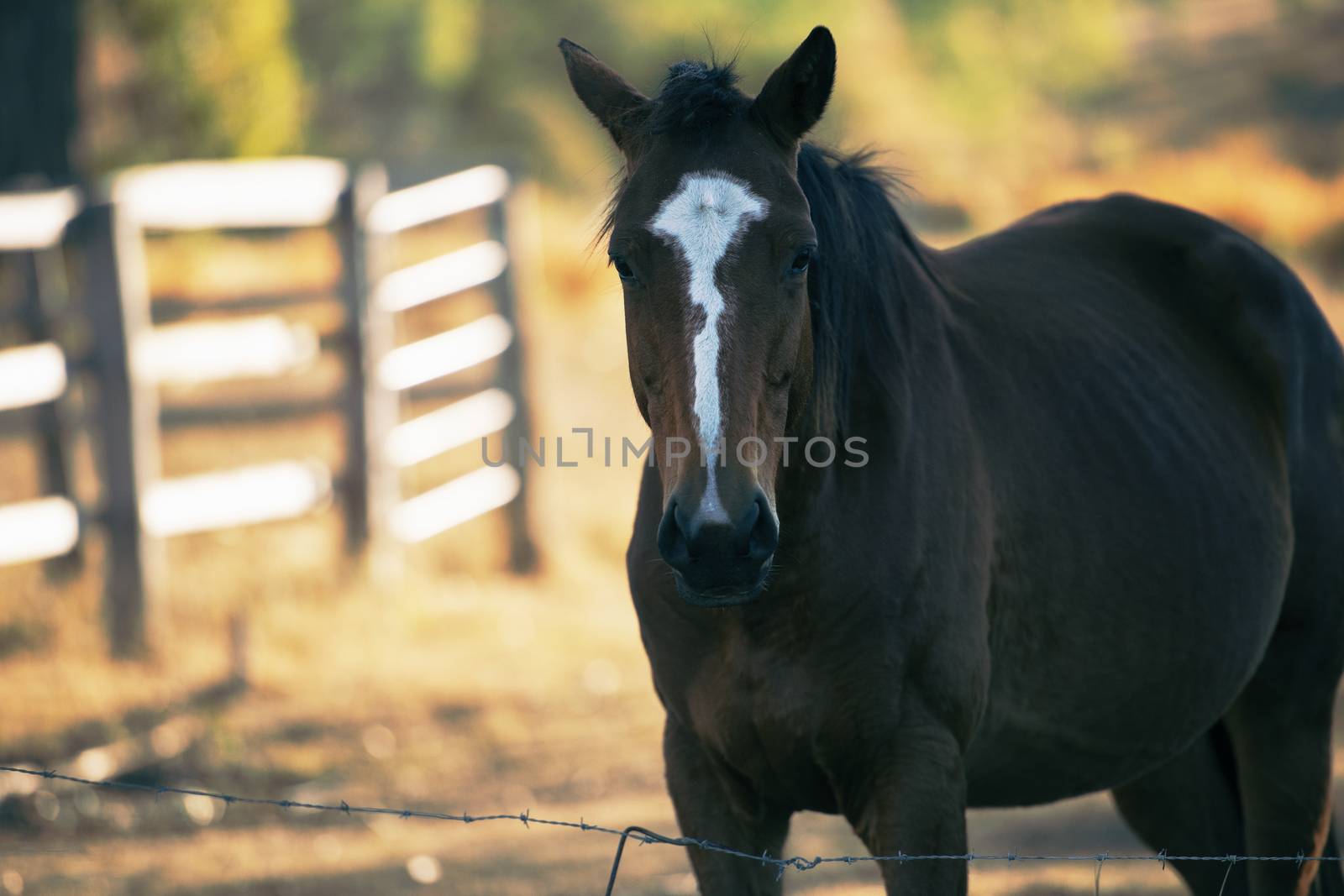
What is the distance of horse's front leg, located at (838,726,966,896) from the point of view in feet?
7.67

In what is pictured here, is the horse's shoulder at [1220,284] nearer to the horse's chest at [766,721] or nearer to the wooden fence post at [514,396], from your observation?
the horse's chest at [766,721]

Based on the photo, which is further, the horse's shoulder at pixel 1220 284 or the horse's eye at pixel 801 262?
the horse's shoulder at pixel 1220 284

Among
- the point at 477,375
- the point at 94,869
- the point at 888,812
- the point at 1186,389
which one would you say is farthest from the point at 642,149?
the point at 477,375

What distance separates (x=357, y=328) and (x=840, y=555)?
5.50 meters

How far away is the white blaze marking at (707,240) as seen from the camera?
2068 mm

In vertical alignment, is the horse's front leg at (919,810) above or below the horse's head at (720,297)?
below

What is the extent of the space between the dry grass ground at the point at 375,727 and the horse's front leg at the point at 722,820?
6.26 ft

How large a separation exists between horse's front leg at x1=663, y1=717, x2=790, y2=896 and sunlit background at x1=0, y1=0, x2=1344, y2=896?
42.1 inches

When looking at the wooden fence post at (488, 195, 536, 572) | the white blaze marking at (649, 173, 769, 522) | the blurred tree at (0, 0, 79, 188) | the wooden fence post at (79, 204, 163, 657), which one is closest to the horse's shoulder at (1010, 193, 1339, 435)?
the white blaze marking at (649, 173, 769, 522)

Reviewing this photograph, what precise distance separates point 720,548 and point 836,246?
78cm

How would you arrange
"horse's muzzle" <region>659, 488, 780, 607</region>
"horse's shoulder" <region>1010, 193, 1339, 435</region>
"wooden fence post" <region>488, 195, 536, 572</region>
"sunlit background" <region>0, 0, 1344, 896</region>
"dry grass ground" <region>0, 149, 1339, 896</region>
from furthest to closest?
"wooden fence post" <region>488, 195, 536, 572</region>
"sunlit background" <region>0, 0, 1344, 896</region>
"dry grass ground" <region>0, 149, 1339, 896</region>
"horse's shoulder" <region>1010, 193, 1339, 435</region>
"horse's muzzle" <region>659, 488, 780, 607</region>

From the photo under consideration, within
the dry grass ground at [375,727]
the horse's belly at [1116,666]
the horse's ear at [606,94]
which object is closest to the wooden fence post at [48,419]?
the dry grass ground at [375,727]

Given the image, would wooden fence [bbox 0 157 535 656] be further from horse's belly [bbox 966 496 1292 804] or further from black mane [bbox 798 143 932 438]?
horse's belly [bbox 966 496 1292 804]

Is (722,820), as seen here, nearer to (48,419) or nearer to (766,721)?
Result: (766,721)
